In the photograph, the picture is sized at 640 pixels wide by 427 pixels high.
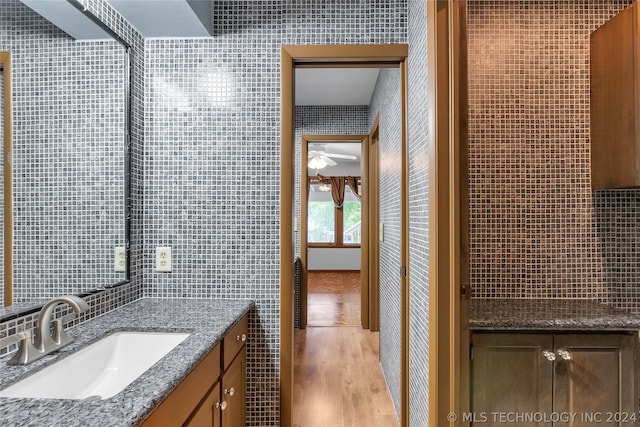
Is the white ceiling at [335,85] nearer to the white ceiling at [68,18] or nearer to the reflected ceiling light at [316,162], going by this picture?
the reflected ceiling light at [316,162]

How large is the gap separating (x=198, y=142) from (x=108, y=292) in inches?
33.3

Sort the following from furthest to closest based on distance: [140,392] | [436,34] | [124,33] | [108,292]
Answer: [124,33]
[108,292]
[436,34]
[140,392]

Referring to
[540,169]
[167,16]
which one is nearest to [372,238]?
[540,169]

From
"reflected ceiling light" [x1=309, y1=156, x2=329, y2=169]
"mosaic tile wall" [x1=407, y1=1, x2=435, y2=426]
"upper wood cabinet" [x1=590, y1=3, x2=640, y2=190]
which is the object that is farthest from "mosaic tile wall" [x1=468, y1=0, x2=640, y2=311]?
"reflected ceiling light" [x1=309, y1=156, x2=329, y2=169]

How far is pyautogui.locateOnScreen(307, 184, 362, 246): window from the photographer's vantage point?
891 cm

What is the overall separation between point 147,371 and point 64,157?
35.2 inches

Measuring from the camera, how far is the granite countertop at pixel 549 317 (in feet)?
4.72

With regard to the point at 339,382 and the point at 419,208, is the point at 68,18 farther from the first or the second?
the point at 339,382

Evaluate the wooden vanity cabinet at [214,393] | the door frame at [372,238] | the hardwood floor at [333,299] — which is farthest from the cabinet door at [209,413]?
the hardwood floor at [333,299]

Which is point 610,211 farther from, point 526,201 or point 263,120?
point 263,120

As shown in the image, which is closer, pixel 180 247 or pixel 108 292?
pixel 108 292

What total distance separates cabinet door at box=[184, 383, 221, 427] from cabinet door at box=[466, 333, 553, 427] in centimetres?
103

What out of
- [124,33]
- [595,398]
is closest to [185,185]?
[124,33]

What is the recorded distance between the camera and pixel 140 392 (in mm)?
877
